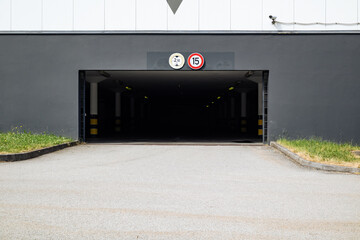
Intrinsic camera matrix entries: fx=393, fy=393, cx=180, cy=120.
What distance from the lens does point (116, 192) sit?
659 centimetres
